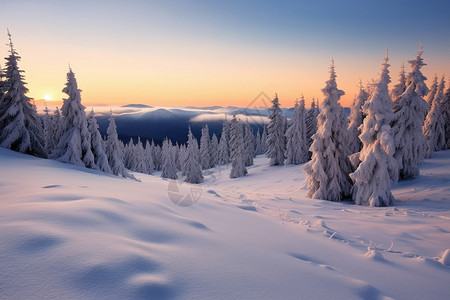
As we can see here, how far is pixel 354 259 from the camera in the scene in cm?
405

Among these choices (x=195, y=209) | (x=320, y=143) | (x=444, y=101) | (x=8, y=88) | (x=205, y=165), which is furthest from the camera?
(x=205, y=165)

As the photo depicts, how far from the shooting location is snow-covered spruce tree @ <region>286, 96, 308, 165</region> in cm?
3744

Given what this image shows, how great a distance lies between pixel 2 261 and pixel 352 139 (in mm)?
29495

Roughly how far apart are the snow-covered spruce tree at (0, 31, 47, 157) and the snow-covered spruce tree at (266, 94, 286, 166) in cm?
3377

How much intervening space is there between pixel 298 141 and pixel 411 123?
18.7 m

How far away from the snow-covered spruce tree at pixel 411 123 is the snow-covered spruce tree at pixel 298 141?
57.9ft

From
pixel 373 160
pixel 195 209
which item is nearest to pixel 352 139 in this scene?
pixel 373 160

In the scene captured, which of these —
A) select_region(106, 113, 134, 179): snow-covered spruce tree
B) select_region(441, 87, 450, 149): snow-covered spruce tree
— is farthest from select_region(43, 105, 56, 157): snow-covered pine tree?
select_region(441, 87, 450, 149): snow-covered spruce tree

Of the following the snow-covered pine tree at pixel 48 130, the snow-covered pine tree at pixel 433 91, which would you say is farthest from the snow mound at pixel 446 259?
the snow-covered pine tree at pixel 48 130

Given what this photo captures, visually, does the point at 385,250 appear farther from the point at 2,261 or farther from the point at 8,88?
the point at 8,88

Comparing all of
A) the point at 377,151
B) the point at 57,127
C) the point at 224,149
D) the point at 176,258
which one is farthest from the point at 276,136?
the point at 176,258

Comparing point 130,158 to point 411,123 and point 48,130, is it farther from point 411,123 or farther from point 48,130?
point 411,123

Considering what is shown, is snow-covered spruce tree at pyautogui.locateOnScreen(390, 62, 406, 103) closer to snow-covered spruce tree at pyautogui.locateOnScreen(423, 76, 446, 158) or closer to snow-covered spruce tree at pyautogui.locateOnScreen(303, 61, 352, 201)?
snow-covered spruce tree at pyautogui.locateOnScreen(303, 61, 352, 201)

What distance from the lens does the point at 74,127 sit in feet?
54.2
